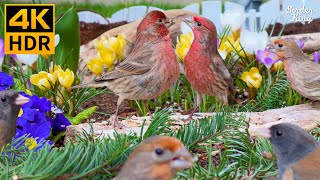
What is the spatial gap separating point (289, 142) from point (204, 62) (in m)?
1.67

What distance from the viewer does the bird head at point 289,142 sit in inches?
85.4

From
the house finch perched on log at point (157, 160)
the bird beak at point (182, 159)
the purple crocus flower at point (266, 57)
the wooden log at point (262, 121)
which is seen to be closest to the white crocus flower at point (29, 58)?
the wooden log at point (262, 121)

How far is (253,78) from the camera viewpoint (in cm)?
409

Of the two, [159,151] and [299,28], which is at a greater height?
[159,151]

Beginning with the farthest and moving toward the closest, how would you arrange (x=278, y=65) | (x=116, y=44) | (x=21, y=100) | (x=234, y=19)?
(x=234, y=19), (x=278, y=65), (x=116, y=44), (x=21, y=100)

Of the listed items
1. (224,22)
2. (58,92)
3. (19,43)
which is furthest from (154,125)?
(224,22)

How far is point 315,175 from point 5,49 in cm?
252

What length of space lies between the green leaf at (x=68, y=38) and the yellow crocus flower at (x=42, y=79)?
542mm

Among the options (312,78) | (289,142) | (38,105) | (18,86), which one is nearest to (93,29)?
(18,86)

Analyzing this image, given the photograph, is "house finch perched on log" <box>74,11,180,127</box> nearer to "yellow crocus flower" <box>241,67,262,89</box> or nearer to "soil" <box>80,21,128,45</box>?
"yellow crocus flower" <box>241,67,262,89</box>

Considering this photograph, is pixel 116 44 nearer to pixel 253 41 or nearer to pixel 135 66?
pixel 135 66

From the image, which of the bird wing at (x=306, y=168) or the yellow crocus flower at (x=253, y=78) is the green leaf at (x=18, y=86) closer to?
the yellow crocus flower at (x=253, y=78)

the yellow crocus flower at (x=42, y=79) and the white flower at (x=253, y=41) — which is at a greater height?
the white flower at (x=253, y=41)

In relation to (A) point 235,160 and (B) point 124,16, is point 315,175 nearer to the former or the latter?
(A) point 235,160
